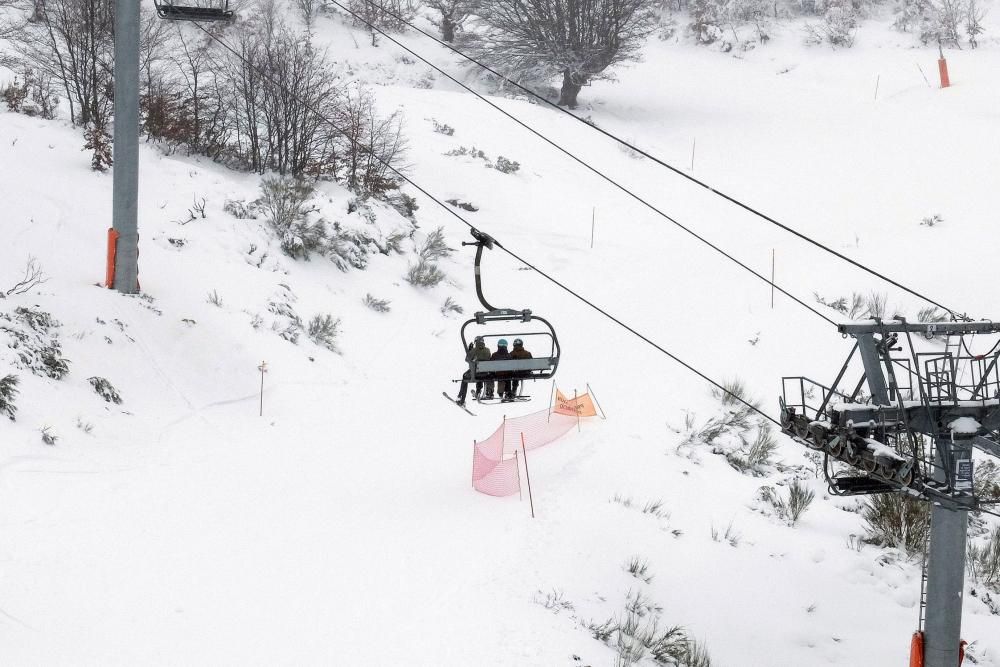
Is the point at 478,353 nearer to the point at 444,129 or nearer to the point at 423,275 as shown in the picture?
the point at 423,275

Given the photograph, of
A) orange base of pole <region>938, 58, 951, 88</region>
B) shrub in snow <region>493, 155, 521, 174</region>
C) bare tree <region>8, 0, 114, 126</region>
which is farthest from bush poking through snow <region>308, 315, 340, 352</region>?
orange base of pole <region>938, 58, 951, 88</region>

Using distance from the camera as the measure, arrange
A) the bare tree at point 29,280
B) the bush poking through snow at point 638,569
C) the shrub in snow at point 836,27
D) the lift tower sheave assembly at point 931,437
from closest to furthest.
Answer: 1. the lift tower sheave assembly at point 931,437
2. the bush poking through snow at point 638,569
3. the bare tree at point 29,280
4. the shrub in snow at point 836,27

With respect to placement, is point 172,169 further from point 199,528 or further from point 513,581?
point 513,581

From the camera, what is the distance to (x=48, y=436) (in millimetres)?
11438

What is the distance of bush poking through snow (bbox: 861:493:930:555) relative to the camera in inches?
523

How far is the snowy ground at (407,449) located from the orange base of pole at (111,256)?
0.97 feet

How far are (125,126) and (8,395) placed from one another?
478cm

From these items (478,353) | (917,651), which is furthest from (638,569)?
(478,353)

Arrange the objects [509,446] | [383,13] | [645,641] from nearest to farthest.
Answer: [645,641], [509,446], [383,13]

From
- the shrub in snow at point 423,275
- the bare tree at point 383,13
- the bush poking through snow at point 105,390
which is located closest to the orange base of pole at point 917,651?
the bush poking through snow at point 105,390

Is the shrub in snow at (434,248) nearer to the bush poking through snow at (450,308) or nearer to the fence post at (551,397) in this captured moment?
the bush poking through snow at (450,308)

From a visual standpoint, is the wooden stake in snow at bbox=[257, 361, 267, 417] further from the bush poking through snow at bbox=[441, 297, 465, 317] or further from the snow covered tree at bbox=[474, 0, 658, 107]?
the snow covered tree at bbox=[474, 0, 658, 107]

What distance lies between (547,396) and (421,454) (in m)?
4.10

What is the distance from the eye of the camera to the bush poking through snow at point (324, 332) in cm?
1731
